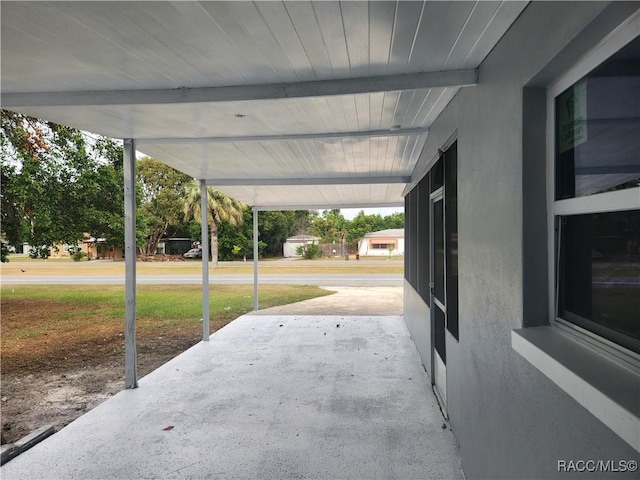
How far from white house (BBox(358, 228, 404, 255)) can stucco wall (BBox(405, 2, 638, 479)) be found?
104ft

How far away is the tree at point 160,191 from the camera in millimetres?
27828

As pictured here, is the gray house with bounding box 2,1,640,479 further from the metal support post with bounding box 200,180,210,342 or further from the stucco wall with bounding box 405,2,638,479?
the metal support post with bounding box 200,180,210,342

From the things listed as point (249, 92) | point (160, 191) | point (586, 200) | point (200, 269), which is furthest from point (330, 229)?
point (586, 200)

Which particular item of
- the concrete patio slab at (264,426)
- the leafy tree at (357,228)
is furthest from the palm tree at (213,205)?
the concrete patio slab at (264,426)

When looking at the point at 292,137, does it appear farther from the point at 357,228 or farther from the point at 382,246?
the point at 382,246

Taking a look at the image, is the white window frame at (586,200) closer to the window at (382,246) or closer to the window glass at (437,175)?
the window glass at (437,175)

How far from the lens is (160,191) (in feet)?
92.9

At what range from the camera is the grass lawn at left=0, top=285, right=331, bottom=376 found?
6.50m

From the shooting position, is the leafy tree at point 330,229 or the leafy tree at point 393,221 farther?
the leafy tree at point 393,221

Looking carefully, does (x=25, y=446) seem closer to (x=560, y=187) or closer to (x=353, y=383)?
(x=353, y=383)

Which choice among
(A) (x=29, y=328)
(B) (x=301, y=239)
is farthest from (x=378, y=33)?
(B) (x=301, y=239)

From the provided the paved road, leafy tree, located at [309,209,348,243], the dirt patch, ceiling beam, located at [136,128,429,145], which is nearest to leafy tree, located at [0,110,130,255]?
the dirt patch

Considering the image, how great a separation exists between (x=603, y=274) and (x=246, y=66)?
2.12 m

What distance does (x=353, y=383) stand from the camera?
4.41 metres
